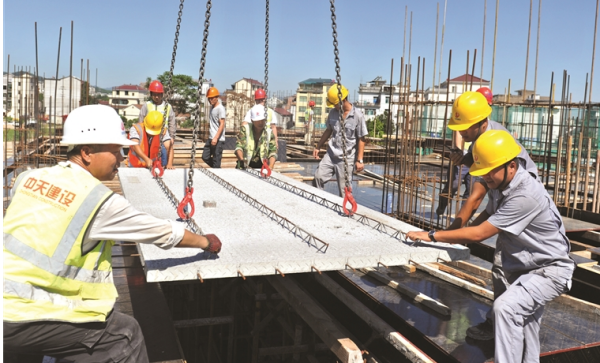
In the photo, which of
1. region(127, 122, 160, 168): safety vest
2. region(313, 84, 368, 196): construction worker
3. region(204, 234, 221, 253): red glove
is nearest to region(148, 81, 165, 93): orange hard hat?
region(127, 122, 160, 168): safety vest

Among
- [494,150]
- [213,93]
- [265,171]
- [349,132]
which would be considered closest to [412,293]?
[494,150]

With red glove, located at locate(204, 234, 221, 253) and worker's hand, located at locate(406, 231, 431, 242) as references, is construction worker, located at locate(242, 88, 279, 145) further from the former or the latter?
red glove, located at locate(204, 234, 221, 253)

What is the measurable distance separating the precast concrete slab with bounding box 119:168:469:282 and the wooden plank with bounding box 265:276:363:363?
25.9 inches

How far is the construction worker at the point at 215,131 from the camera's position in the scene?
9.80 meters

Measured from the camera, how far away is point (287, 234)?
4301 mm

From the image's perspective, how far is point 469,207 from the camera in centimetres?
429

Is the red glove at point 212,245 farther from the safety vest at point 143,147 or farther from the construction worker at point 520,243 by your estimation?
the safety vest at point 143,147

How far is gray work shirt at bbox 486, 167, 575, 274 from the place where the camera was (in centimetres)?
362

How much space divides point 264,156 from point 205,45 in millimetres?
4051

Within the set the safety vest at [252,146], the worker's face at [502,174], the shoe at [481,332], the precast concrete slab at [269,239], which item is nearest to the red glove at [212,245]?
the precast concrete slab at [269,239]

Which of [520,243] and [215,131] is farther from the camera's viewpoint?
[215,131]

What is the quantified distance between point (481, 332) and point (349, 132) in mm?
4059

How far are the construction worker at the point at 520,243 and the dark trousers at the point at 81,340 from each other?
2195mm

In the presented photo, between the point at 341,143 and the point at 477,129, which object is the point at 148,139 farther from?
the point at 477,129
